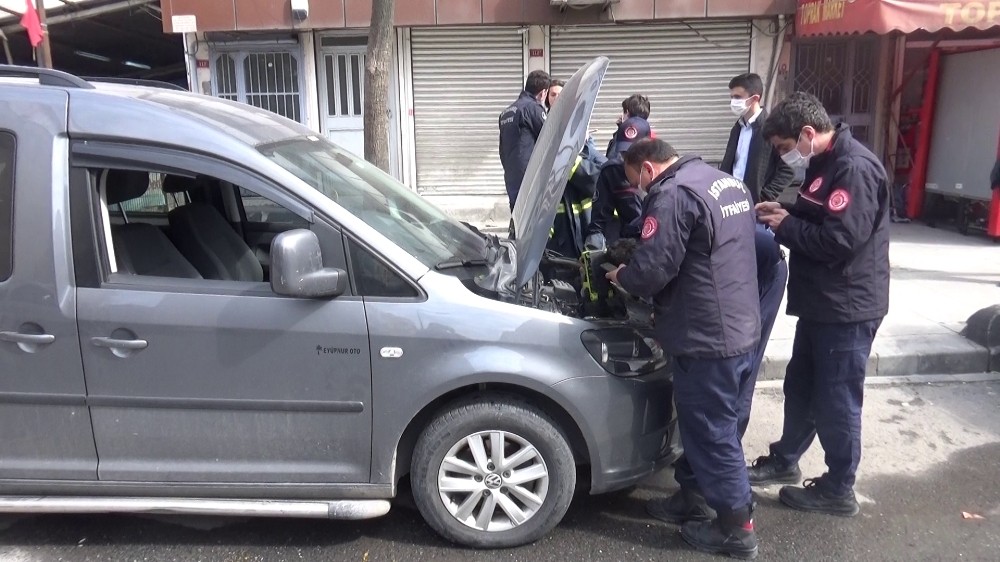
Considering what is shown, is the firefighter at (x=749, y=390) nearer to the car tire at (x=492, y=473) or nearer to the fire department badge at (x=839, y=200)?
the fire department badge at (x=839, y=200)

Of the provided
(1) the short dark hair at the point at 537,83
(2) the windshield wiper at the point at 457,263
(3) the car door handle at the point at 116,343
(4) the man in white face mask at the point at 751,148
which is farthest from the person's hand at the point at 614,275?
(1) the short dark hair at the point at 537,83

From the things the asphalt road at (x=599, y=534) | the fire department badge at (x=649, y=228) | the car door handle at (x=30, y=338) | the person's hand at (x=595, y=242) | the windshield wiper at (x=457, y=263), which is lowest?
the asphalt road at (x=599, y=534)

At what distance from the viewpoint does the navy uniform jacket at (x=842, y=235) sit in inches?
127

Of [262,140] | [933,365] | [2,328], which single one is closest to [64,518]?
[2,328]

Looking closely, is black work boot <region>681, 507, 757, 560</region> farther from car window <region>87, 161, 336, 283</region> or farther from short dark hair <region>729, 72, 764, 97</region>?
short dark hair <region>729, 72, 764, 97</region>

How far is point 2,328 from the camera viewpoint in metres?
2.96

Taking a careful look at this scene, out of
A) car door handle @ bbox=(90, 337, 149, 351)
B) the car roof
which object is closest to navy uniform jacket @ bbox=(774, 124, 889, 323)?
the car roof

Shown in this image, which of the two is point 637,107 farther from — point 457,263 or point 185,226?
point 185,226

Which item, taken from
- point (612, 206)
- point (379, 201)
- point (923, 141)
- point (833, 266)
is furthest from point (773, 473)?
point (923, 141)

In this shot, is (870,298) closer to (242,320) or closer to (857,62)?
(242,320)

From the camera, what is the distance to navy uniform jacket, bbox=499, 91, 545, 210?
6.16 m

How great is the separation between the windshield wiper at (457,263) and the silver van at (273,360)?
11 mm

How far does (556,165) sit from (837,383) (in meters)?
1.56

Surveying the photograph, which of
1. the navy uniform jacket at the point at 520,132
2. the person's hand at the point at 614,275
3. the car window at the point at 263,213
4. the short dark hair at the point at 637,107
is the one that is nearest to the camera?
the person's hand at the point at 614,275
